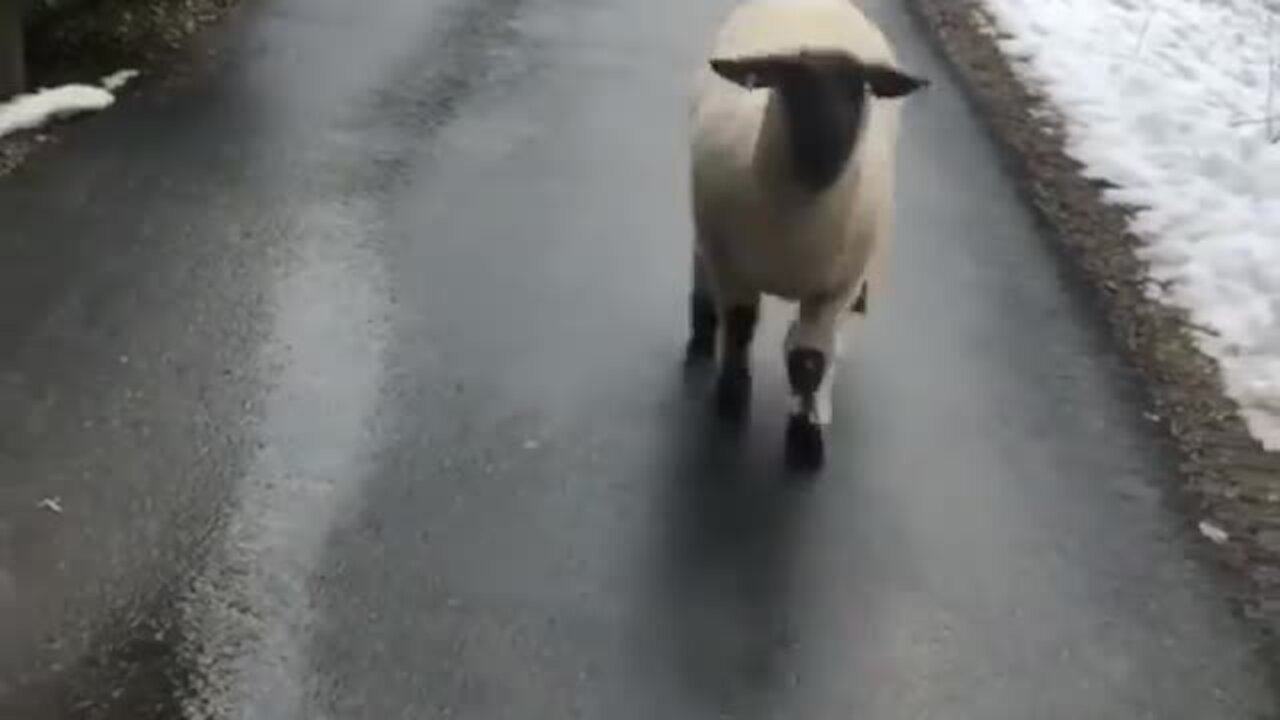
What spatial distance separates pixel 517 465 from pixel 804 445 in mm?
866

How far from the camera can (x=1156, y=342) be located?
24.3ft

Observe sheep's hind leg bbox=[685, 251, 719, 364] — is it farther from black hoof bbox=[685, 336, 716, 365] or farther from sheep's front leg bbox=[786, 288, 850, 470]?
sheep's front leg bbox=[786, 288, 850, 470]

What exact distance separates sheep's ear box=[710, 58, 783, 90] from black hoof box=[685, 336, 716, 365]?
4.91 feet

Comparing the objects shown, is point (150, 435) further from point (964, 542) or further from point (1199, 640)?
point (1199, 640)

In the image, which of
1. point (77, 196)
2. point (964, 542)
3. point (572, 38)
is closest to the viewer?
point (964, 542)

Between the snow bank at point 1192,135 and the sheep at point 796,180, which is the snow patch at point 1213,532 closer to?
the snow bank at point 1192,135

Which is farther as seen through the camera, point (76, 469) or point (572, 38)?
point (572, 38)

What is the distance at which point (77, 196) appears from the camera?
27.0ft

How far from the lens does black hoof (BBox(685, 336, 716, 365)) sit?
708 centimetres

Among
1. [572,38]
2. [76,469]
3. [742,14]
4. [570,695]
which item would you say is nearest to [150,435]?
[76,469]

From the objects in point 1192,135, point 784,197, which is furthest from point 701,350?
point 1192,135

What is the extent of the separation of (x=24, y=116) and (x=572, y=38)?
3022mm

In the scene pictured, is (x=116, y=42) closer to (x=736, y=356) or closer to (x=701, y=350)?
(x=701, y=350)

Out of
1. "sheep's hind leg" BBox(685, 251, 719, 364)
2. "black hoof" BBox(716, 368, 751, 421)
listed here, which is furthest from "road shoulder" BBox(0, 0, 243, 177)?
"black hoof" BBox(716, 368, 751, 421)
